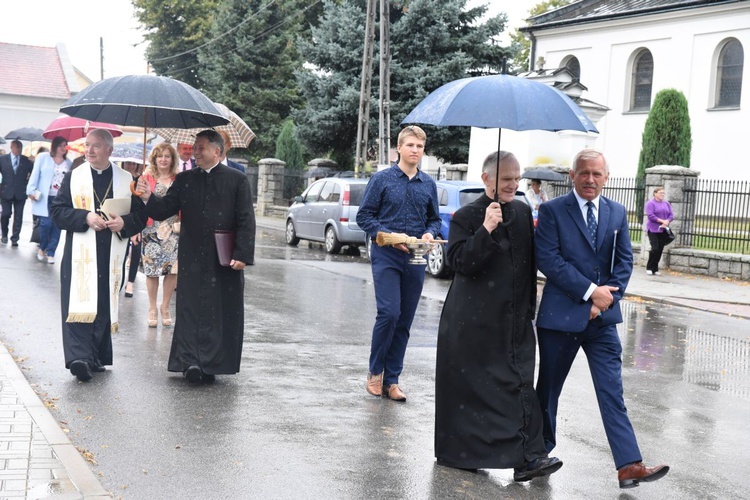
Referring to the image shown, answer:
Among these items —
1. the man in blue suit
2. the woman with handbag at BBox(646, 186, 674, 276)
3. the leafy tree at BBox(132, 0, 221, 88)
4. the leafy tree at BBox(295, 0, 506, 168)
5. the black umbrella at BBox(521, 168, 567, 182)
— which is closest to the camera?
the man in blue suit

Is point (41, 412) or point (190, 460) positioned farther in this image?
point (41, 412)

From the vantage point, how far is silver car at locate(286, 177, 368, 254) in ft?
71.4

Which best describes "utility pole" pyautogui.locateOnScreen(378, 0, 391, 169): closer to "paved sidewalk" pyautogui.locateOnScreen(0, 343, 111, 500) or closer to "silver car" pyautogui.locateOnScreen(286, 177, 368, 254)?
"silver car" pyautogui.locateOnScreen(286, 177, 368, 254)

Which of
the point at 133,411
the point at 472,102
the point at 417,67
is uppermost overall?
the point at 417,67

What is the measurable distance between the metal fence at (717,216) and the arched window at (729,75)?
40.2 ft

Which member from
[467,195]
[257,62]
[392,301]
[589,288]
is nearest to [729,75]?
[467,195]

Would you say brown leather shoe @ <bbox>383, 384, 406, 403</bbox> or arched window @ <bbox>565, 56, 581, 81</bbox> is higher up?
arched window @ <bbox>565, 56, 581, 81</bbox>

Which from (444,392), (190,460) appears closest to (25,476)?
(190,460)

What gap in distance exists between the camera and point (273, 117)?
45875mm

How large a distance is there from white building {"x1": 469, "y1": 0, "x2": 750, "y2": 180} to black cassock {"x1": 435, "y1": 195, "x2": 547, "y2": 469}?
22642 mm

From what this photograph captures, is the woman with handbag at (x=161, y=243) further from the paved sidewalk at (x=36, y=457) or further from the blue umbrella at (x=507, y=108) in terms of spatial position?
the blue umbrella at (x=507, y=108)

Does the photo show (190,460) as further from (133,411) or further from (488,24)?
(488,24)

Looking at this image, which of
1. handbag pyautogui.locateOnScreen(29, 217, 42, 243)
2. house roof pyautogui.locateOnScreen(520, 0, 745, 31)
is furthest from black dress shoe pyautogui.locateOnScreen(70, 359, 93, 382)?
house roof pyautogui.locateOnScreen(520, 0, 745, 31)

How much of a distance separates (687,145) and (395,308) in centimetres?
2180
